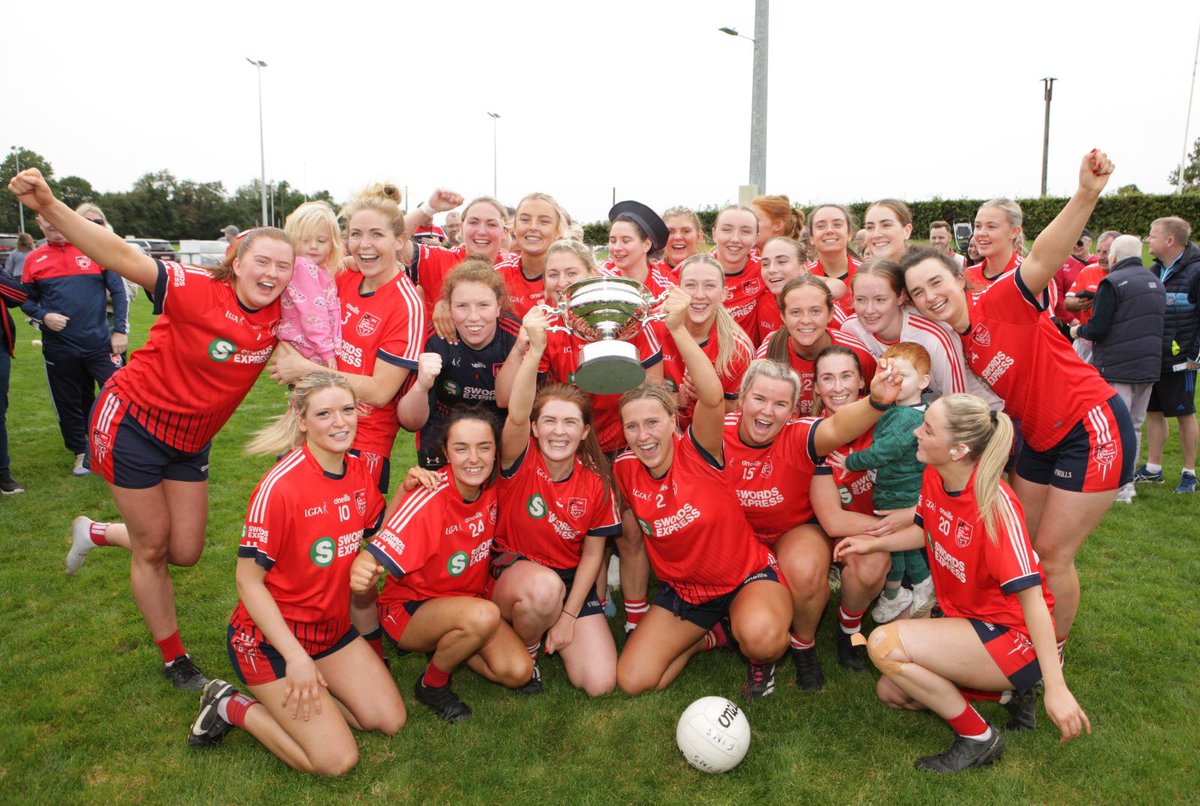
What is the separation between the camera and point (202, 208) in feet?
199

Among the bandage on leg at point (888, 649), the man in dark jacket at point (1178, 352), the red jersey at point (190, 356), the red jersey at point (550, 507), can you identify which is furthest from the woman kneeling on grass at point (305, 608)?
the man in dark jacket at point (1178, 352)

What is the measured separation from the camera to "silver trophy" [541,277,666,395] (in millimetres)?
2965

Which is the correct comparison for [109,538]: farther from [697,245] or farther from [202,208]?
[202,208]

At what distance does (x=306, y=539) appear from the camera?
10.6 feet

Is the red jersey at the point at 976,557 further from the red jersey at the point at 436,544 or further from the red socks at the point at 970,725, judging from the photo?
the red jersey at the point at 436,544

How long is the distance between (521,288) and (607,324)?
1482 mm

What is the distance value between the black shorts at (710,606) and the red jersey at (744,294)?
5.56 feet

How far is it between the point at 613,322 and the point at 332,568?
5.29ft

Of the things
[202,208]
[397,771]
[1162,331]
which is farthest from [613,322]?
[202,208]

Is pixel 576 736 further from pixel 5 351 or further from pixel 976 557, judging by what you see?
pixel 5 351

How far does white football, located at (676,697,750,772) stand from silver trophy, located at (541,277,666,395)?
1.38 m

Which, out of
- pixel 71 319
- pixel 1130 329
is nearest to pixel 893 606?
pixel 1130 329

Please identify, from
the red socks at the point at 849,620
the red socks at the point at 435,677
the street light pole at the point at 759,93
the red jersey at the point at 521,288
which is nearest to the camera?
the red socks at the point at 435,677

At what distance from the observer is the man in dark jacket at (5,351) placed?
648 cm
